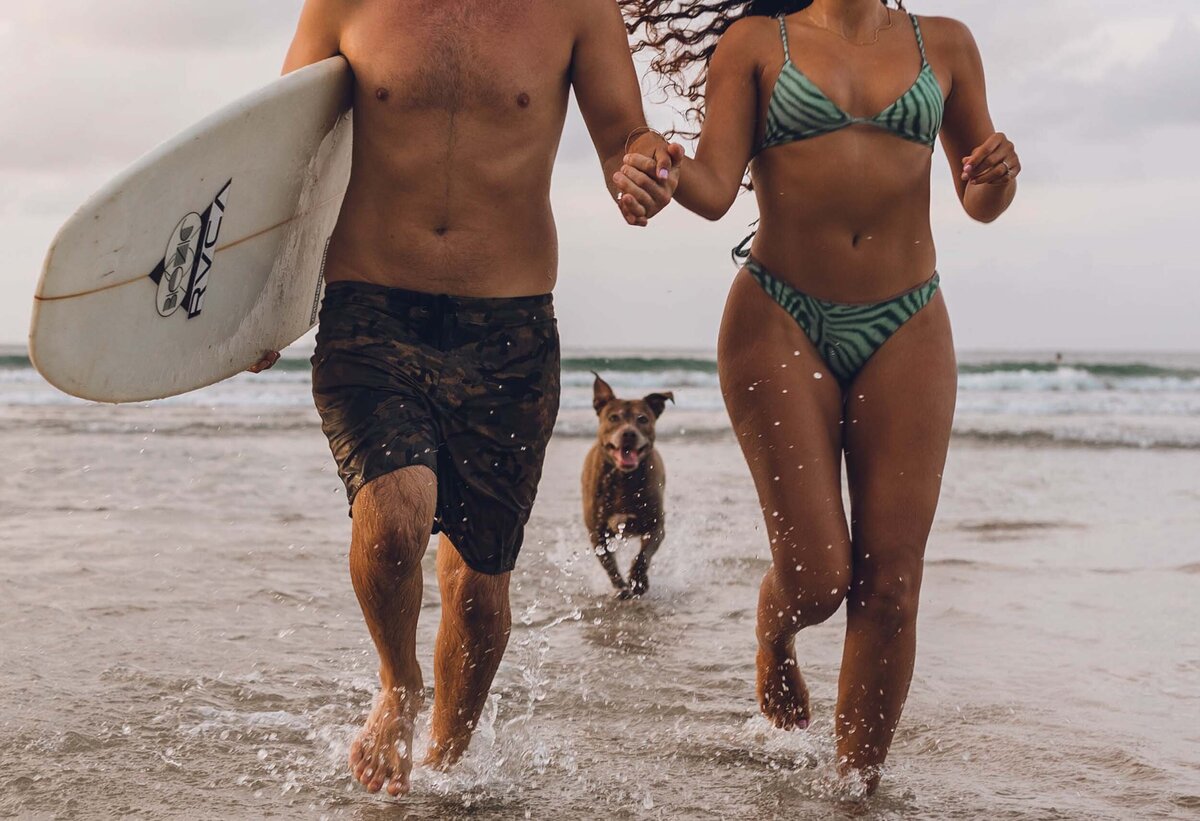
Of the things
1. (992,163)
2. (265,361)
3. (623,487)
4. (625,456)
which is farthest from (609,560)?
(992,163)

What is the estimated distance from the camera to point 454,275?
3584 mm

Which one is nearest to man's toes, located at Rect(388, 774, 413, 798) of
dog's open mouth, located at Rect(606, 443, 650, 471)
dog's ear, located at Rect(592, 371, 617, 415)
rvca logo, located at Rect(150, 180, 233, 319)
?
rvca logo, located at Rect(150, 180, 233, 319)

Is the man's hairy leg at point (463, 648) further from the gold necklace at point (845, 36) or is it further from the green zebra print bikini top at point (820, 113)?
the gold necklace at point (845, 36)

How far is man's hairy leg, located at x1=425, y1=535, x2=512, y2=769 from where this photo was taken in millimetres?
3750

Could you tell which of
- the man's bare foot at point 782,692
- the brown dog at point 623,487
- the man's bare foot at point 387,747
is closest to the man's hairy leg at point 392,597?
the man's bare foot at point 387,747

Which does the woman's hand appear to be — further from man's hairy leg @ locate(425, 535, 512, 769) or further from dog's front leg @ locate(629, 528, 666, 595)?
dog's front leg @ locate(629, 528, 666, 595)

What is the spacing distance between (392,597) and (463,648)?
0.45 metres

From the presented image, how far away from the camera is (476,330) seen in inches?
141

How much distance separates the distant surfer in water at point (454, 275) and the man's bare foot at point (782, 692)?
86cm

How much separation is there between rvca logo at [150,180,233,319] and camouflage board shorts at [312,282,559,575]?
48 centimetres

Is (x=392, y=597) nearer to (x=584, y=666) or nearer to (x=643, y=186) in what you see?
(x=643, y=186)

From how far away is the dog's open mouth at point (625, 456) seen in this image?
7.37 metres

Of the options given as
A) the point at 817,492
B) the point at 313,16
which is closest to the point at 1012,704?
the point at 817,492

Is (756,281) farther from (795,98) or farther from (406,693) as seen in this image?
(406,693)
